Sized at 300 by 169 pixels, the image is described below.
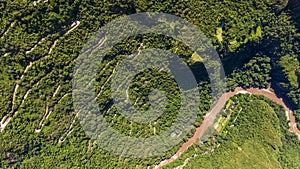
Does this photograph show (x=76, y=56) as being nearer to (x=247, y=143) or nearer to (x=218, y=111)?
(x=218, y=111)

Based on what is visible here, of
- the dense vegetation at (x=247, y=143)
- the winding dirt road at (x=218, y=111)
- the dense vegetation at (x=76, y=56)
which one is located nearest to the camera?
the dense vegetation at (x=76, y=56)

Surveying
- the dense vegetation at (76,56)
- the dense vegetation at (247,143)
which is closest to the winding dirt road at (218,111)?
the dense vegetation at (247,143)

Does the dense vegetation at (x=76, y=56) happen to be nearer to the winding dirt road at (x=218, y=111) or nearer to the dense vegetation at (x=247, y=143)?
the dense vegetation at (x=247, y=143)

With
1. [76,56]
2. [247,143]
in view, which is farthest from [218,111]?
[76,56]

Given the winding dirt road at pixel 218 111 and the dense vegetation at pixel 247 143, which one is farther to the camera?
the winding dirt road at pixel 218 111

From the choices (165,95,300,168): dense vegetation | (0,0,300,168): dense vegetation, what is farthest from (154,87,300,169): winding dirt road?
(0,0,300,168): dense vegetation

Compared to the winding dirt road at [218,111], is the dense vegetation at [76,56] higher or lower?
higher
